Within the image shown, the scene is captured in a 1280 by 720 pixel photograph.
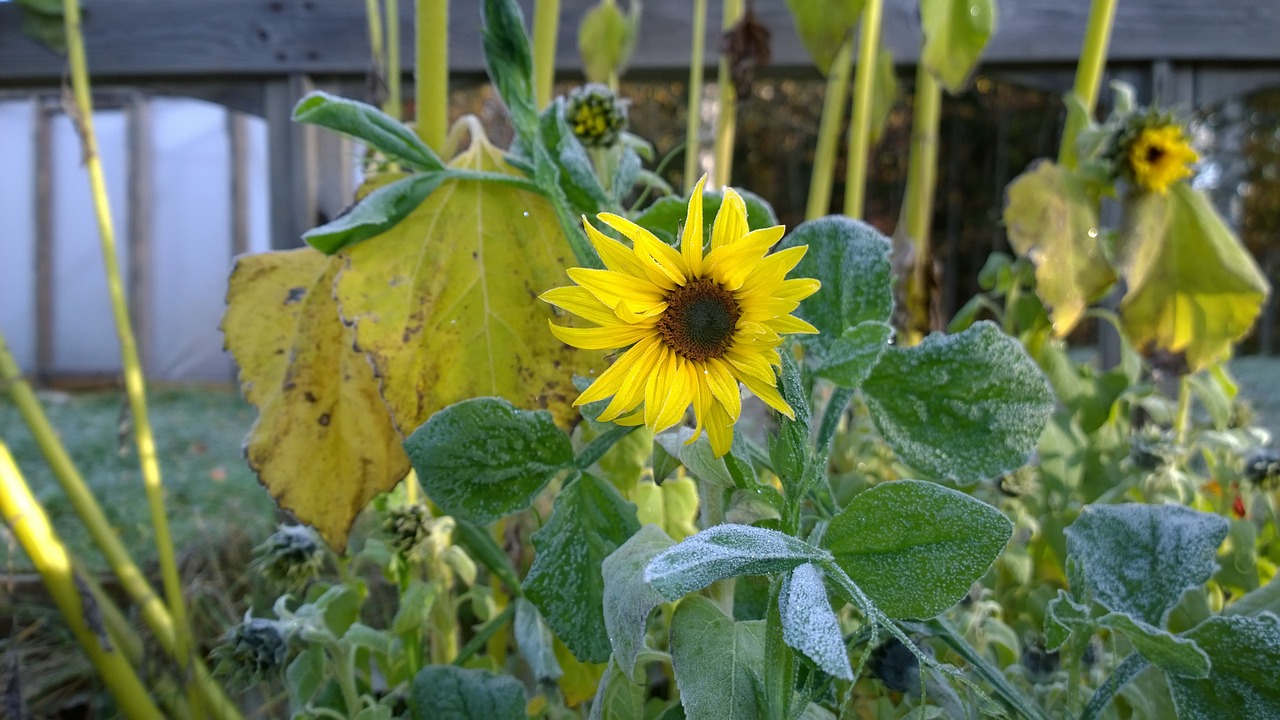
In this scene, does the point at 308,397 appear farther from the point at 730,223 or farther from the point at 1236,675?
the point at 1236,675

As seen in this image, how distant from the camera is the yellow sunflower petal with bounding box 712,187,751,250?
29 cm

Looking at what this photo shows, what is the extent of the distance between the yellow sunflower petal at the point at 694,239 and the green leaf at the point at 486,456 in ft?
0.30

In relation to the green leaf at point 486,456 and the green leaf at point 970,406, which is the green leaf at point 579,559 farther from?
the green leaf at point 970,406

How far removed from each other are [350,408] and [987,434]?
11.7 inches

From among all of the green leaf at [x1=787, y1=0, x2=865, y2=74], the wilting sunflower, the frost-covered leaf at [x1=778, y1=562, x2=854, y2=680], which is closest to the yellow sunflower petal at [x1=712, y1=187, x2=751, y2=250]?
the wilting sunflower

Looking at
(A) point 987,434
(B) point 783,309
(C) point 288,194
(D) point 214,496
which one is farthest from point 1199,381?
(D) point 214,496

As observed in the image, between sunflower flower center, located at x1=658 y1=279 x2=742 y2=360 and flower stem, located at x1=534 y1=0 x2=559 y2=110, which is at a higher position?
flower stem, located at x1=534 y1=0 x2=559 y2=110

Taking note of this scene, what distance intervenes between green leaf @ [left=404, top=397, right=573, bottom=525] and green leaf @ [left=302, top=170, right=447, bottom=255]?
0.31 ft

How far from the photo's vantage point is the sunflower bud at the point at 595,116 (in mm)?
505

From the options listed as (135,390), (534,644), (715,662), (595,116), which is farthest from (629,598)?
(135,390)

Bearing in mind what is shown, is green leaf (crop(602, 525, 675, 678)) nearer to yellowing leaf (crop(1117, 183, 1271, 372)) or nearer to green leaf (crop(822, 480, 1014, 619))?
green leaf (crop(822, 480, 1014, 619))

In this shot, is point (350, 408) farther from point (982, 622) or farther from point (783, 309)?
point (982, 622)

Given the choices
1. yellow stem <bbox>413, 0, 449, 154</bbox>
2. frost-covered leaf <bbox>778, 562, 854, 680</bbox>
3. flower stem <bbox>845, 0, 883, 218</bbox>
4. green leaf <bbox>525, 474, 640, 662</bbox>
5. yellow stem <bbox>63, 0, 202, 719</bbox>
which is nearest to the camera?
frost-covered leaf <bbox>778, 562, 854, 680</bbox>

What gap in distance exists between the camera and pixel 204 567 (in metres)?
1.21
